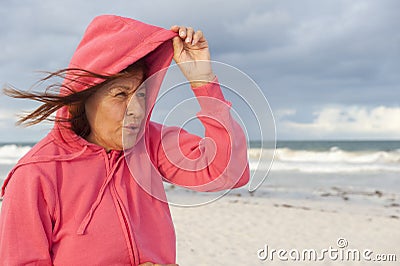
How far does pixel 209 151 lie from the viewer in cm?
195

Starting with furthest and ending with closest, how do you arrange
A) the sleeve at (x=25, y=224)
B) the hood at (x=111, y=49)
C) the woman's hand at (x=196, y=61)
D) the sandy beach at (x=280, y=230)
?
1. the sandy beach at (x=280, y=230)
2. the woman's hand at (x=196, y=61)
3. the hood at (x=111, y=49)
4. the sleeve at (x=25, y=224)

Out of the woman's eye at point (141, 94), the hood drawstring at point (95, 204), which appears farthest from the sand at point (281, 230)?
the woman's eye at point (141, 94)

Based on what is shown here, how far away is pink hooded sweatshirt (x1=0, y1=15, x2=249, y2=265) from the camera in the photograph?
5.28 feet

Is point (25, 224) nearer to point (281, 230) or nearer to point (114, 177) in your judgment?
point (114, 177)

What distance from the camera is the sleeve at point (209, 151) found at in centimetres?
191

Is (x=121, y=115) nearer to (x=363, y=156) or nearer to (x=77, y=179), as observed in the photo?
(x=77, y=179)

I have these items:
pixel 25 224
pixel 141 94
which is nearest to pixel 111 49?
pixel 141 94

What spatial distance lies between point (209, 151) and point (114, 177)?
0.39 meters

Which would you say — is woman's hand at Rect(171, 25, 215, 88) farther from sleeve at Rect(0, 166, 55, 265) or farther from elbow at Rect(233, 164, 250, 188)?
sleeve at Rect(0, 166, 55, 265)

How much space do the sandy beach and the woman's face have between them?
4051 millimetres

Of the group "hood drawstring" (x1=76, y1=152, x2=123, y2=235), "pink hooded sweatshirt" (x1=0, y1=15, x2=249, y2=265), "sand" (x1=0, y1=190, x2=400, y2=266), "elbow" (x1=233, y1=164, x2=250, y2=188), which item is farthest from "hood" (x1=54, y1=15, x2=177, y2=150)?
"sand" (x1=0, y1=190, x2=400, y2=266)

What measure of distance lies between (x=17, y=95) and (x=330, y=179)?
14.0 m

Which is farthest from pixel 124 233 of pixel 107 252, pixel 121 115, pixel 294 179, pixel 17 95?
pixel 294 179

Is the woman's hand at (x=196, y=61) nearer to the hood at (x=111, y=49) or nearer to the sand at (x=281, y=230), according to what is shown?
the hood at (x=111, y=49)
